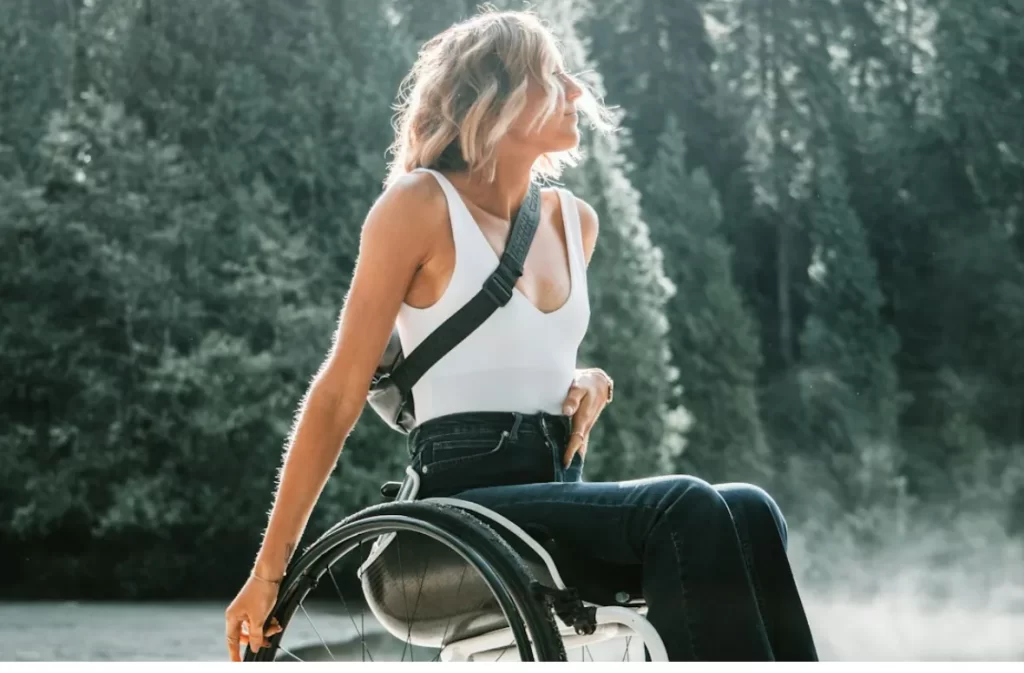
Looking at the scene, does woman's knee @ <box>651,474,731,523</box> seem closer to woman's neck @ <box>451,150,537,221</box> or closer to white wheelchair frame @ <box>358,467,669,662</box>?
white wheelchair frame @ <box>358,467,669,662</box>

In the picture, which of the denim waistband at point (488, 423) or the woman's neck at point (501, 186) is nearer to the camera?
the denim waistband at point (488, 423)

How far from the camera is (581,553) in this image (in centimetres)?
115

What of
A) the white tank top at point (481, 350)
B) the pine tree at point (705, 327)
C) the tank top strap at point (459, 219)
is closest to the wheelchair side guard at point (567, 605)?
the white tank top at point (481, 350)

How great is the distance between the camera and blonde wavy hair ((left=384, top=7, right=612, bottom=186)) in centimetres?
133

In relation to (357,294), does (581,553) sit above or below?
below

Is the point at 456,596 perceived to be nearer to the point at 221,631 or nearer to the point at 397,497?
the point at 397,497

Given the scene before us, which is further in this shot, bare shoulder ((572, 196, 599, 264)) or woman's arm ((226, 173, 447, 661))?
bare shoulder ((572, 196, 599, 264))

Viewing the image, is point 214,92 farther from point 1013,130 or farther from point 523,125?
point 523,125

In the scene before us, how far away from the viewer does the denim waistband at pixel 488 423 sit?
124 cm

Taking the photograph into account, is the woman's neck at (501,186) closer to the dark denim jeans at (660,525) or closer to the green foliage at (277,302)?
the dark denim jeans at (660,525)

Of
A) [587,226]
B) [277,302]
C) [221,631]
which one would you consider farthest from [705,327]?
[587,226]

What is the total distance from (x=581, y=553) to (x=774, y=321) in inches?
237

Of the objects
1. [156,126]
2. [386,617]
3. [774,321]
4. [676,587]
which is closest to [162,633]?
[156,126]

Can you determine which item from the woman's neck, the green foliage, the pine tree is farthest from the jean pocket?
the pine tree
